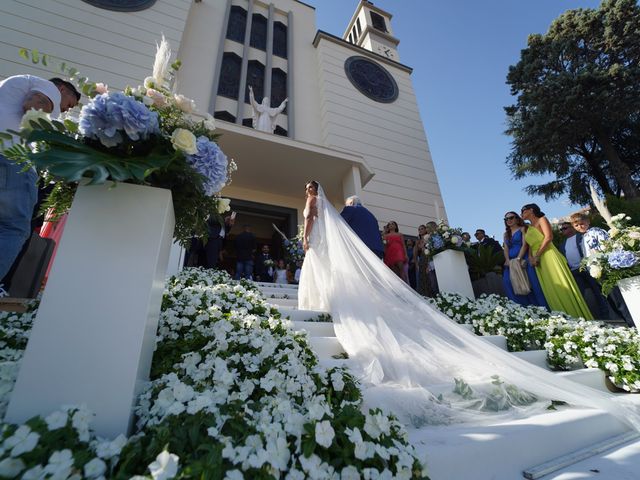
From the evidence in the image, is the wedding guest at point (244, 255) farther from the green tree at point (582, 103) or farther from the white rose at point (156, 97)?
the green tree at point (582, 103)

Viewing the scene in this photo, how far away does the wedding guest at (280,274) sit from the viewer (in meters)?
8.09

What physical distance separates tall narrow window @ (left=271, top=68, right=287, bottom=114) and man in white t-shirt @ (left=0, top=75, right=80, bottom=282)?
9719mm

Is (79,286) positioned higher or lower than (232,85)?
lower

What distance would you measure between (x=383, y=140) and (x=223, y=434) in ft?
39.0

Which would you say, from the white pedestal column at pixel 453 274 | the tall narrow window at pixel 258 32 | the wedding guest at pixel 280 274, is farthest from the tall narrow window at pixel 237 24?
the white pedestal column at pixel 453 274

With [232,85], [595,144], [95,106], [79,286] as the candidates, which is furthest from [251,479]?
[595,144]

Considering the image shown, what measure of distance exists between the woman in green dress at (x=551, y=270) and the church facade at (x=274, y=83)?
256 centimetres

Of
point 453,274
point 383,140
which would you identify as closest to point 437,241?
point 453,274

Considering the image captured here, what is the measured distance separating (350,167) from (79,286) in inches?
292

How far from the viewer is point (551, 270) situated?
14.7ft

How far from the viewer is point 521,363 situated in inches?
94.0

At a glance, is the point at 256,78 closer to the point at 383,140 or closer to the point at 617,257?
the point at 383,140

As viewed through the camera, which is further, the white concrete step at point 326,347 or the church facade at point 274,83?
the church facade at point 274,83

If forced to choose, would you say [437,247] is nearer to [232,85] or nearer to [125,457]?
[125,457]
